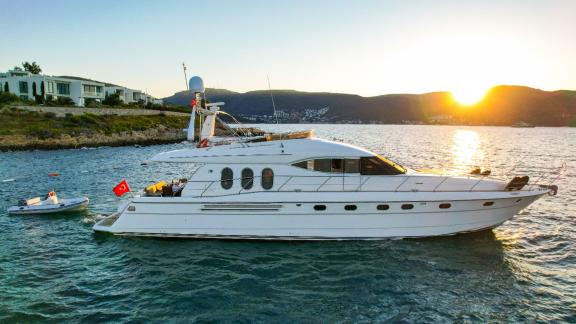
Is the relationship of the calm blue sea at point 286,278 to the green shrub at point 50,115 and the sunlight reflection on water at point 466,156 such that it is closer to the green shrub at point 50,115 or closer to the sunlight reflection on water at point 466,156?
the sunlight reflection on water at point 466,156

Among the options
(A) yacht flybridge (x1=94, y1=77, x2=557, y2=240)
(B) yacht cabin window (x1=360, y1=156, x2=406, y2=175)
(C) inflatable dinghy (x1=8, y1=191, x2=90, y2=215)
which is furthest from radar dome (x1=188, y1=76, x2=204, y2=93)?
(C) inflatable dinghy (x1=8, y1=191, x2=90, y2=215)

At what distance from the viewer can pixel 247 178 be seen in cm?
1291

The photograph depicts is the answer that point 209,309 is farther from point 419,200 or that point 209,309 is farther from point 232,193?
point 419,200

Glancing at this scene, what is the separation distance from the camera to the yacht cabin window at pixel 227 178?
1292cm

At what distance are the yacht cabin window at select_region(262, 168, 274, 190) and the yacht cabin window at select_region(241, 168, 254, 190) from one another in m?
0.41

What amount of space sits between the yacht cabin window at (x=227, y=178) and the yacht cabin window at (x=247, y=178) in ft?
1.28

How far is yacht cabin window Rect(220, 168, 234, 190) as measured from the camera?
12.9m

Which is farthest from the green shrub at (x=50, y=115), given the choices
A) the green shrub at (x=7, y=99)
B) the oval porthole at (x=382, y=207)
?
the oval porthole at (x=382, y=207)

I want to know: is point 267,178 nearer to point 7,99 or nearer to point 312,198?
point 312,198

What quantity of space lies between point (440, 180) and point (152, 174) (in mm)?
22114

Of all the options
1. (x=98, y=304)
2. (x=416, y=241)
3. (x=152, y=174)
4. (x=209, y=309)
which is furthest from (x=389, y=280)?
(x=152, y=174)

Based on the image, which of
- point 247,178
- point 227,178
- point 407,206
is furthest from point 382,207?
point 227,178

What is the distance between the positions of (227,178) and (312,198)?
3.05 metres

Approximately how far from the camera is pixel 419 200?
12023mm
